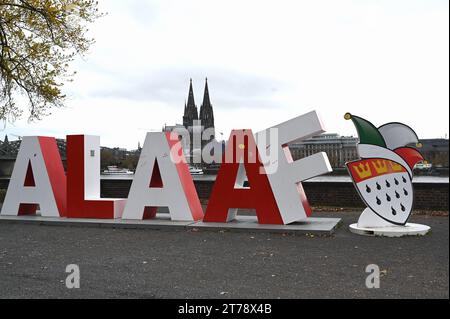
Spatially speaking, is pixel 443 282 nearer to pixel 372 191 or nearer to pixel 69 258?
pixel 372 191

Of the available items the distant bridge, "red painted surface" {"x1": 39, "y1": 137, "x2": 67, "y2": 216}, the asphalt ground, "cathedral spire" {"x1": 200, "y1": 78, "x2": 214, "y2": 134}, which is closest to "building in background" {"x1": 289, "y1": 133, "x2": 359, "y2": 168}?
the distant bridge

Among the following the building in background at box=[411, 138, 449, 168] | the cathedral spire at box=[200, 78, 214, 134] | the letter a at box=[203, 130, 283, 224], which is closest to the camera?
the building in background at box=[411, 138, 449, 168]

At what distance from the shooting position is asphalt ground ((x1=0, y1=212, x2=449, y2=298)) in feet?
18.7

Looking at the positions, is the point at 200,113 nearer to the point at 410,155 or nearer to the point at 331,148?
the point at 331,148

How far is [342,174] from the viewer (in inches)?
1508

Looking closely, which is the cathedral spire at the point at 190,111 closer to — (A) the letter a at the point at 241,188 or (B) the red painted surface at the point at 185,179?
(B) the red painted surface at the point at 185,179

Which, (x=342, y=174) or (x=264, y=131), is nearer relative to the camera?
(x=264, y=131)

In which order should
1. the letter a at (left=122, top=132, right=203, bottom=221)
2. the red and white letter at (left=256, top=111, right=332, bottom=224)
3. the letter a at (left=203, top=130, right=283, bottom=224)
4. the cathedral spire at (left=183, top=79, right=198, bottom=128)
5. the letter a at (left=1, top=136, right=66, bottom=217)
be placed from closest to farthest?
the red and white letter at (left=256, top=111, right=332, bottom=224) < the letter a at (left=203, top=130, right=283, bottom=224) < the letter a at (left=122, top=132, right=203, bottom=221) < the letter a at (left=1, top=136, right=66, bottom=217) < the cathedral spire at (left=183, top=79, right=198, bottom=128)

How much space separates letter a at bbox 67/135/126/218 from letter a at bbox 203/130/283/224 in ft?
9.90

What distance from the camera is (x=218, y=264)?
7.29 metres

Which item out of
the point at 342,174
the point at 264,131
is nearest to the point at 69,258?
the point at 264,131

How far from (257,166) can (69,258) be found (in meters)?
5.28

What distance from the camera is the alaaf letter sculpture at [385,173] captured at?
33.7ft

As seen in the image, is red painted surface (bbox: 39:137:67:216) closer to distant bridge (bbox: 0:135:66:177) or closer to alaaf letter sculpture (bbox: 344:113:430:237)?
alaaf letter sculpture (bbox: 344:113:430:237)
